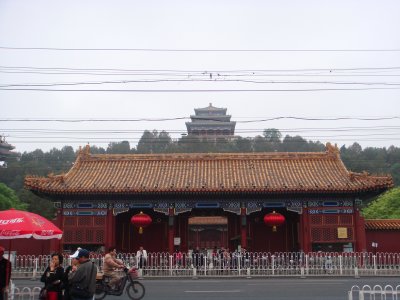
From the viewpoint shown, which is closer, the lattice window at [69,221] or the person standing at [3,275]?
the person standing at [3,275]

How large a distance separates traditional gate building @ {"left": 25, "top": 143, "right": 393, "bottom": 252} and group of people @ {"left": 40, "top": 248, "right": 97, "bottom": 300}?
14.0 metres

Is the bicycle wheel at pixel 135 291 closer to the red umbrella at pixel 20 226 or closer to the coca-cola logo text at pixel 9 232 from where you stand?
the red umbrella at pixel 20 226

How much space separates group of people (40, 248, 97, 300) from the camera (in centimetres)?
773

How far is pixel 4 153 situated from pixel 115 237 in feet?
201

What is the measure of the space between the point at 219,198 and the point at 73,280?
15935mm

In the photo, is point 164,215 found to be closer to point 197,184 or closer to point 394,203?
point 197,184

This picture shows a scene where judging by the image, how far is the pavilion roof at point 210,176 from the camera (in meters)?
22.2

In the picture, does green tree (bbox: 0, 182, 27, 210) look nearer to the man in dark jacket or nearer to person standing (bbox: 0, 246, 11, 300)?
person standing (bbox: 0, 246, 11, 300)

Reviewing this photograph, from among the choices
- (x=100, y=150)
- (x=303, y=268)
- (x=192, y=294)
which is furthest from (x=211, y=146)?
(x=192, y=294)

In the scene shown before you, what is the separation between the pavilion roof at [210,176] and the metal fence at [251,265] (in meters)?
3.03

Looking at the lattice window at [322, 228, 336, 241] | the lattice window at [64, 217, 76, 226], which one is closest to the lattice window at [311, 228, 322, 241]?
the lattice window at [322, 228, 336, 241]

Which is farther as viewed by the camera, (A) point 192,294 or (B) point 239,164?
(B) point 239,164

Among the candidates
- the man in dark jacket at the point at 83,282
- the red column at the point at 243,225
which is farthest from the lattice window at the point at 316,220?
the man in dark jacket at the point at 83,282

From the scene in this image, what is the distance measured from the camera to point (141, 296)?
12586 mm
